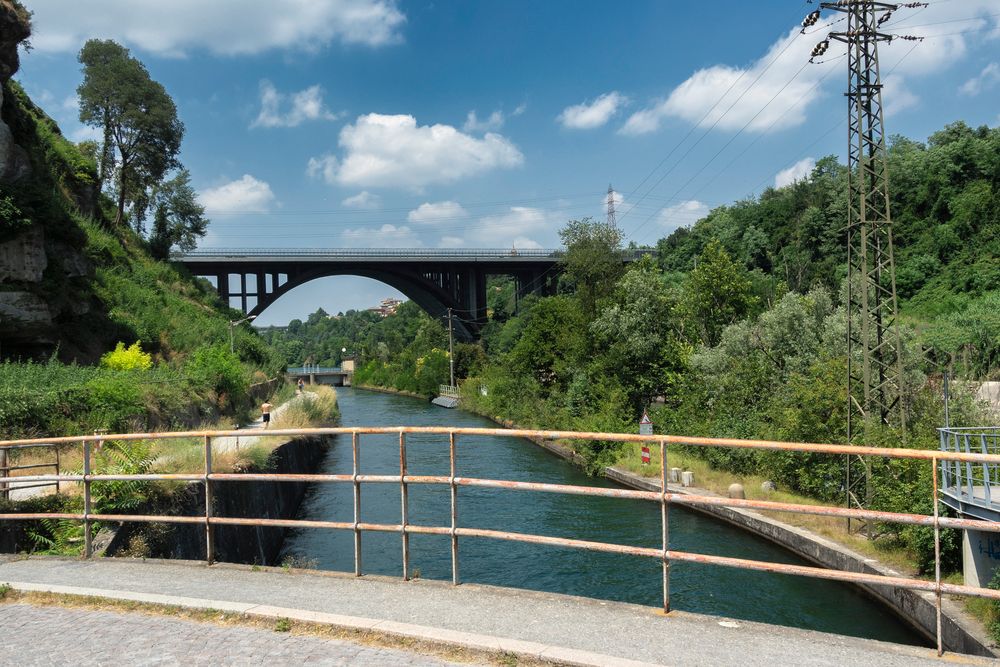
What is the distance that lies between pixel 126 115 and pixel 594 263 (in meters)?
32.6

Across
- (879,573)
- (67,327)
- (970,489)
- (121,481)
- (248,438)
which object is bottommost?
(879,573)

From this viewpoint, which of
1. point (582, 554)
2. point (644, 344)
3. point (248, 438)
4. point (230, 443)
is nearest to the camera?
point (582, 554)

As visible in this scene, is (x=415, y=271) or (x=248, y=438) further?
(x=415, y=271)

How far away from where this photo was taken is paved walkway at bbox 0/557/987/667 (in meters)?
4.40

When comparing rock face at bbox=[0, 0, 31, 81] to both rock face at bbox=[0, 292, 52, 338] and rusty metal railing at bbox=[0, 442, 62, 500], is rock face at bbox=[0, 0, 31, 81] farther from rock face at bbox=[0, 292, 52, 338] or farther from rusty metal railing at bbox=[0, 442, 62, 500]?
rusty metal railing at bbox=[0, 442, 62, 500]

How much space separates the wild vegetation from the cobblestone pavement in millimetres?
12186

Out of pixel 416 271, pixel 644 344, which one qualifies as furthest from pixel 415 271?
pixel 644 344

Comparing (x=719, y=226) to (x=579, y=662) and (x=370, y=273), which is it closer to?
(x=370, y=273)

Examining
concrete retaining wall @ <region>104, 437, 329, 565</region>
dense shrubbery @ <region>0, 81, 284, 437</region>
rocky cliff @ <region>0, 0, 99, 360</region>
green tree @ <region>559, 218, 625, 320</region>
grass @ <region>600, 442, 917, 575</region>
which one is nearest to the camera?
concrete retaining wall @ <region>104, 437, 329, 565</region>

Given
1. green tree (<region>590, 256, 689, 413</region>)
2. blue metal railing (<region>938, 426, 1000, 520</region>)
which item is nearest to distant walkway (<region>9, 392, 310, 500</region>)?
blue metal railing (<region>938, 426, 1000, 520</region>)

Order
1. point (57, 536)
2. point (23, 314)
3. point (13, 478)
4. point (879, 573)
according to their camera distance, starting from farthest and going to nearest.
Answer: point (23, 314)
point (879, 573)
point (57, 536)
point (13, 478)

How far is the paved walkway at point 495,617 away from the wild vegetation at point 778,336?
1045cm

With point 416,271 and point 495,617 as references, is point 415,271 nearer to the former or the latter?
point 416,271

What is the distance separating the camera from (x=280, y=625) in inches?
200
